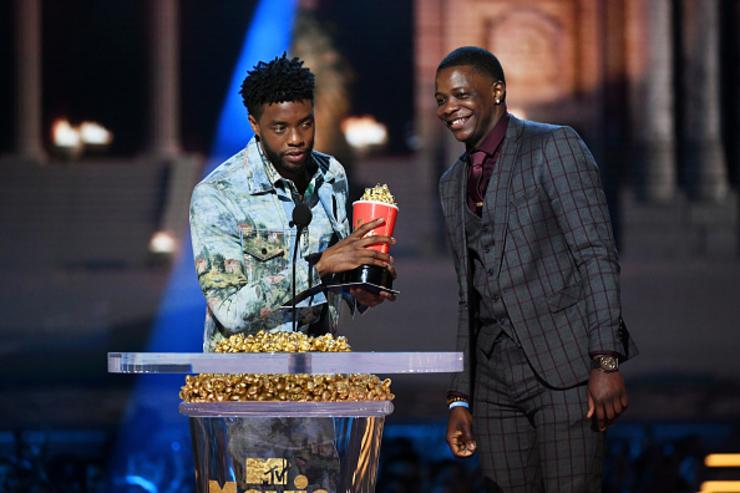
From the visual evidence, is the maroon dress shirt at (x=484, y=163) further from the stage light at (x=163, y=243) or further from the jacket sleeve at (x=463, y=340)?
the stage light at (x=163, y=243)

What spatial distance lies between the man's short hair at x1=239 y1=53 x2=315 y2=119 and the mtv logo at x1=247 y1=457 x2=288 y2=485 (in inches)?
29.2

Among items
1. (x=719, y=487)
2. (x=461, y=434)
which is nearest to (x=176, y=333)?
(x=719, y=487)

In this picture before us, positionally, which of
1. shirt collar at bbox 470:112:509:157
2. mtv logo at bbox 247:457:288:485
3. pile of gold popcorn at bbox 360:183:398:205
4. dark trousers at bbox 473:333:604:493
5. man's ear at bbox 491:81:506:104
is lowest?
mtv logo at bbox 247:457:288:485

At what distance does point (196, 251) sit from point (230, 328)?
188 millimetres

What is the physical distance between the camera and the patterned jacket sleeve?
9.13 ft

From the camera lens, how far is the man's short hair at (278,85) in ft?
9.29

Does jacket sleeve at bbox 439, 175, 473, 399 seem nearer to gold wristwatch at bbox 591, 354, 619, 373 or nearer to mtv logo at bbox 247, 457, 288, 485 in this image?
gold wristwatch at bbox 591, 354, 619, 373

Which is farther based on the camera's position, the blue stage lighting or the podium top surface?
the blue stage lighting

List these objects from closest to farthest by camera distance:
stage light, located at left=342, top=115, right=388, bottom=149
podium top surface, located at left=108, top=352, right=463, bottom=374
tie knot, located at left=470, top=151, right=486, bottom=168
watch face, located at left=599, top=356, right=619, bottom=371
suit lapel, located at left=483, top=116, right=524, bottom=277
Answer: podium top surface, located at left=108, top=352, right=463, bottom=374, watch face, located at left=599, top=356, right=619, bottom=371, suit lapel, located at left=483, top=116, right=524, bottom=277, tie knot, located at left=470, top=151, right=486, bottom=168, stage light, located at left=342, top=115, right=388, bottom=149

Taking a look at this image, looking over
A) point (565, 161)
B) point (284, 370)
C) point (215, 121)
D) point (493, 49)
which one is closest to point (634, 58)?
point (493, 49)

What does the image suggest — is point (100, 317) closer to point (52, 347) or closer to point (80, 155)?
point (52, 347)

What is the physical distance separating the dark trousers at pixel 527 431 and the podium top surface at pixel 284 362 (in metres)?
0.51

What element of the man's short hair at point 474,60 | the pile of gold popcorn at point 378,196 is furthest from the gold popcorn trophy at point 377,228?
the man's short hair at point 474,60

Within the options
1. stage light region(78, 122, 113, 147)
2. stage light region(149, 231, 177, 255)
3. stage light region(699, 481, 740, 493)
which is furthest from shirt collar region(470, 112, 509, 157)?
stage light region(78, 122, 113, 147)
